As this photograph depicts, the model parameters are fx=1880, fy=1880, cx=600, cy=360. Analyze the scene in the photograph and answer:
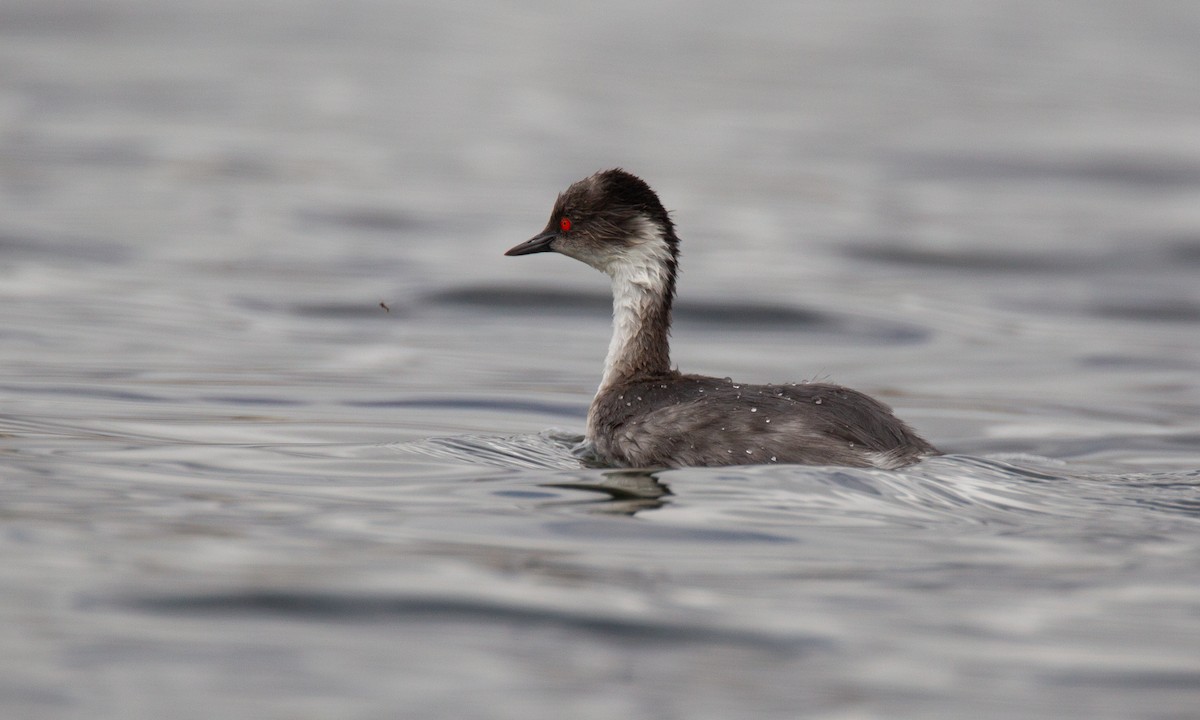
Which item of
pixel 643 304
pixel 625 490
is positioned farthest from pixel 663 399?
pixel 643 304

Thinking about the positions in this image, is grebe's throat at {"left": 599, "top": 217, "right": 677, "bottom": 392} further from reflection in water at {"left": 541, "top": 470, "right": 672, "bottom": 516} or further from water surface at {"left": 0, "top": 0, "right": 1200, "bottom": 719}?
reflection in water at {"left": 541, "top": 470, "right": 672, "bottom": 516}

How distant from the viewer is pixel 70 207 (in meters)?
19.0

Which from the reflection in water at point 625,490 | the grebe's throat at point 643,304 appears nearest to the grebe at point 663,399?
the grebe's throat at point 643,304

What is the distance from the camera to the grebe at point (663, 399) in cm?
841

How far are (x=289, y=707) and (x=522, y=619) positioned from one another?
108cm

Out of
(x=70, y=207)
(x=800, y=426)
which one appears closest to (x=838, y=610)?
(x=800, y=426)

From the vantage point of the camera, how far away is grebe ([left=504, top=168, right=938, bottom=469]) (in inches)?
331

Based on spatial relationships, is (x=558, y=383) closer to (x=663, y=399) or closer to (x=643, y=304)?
(x=643, y=304)

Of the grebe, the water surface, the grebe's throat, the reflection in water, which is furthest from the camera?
the grebe's throat

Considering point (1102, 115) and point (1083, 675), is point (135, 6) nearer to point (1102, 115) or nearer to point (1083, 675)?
point (1102, 115)

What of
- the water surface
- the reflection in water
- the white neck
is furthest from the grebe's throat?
the reflection in water

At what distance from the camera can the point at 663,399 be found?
9102 mm

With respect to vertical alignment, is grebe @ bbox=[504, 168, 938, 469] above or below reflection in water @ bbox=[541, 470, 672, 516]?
above

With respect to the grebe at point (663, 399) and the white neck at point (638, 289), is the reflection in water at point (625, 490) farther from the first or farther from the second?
the white neck at point (638, 289)
